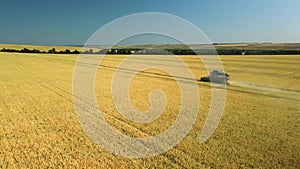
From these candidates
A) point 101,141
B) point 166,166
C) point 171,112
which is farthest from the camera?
point 171,112

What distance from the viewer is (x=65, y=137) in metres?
9.11

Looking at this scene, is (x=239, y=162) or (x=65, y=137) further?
(x=65, y=137)

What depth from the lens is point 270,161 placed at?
737cm

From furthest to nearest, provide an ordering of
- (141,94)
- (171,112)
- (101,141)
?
(141,94)
(171,112)
(101,141)

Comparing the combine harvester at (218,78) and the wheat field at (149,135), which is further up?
the combine harvester at (218,78)

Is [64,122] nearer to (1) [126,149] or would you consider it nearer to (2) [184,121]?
(1) [126,149]

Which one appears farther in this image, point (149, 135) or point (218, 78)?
point (218, 78)

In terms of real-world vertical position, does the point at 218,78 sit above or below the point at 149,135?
above

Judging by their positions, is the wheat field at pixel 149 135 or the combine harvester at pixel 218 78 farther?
the combine harvester at pixel 218 78

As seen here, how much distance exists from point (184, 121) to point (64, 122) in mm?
4814

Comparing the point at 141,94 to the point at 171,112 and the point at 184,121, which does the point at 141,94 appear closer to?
the point at 171,112

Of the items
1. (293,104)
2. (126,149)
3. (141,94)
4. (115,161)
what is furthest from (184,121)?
(293,104)

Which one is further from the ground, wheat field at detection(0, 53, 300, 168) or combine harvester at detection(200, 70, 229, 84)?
combine harvester at detection(200, 70, 229, 84)

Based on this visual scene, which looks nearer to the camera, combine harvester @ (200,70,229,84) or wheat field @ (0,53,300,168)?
wheat field @ (0,53,300,168)
